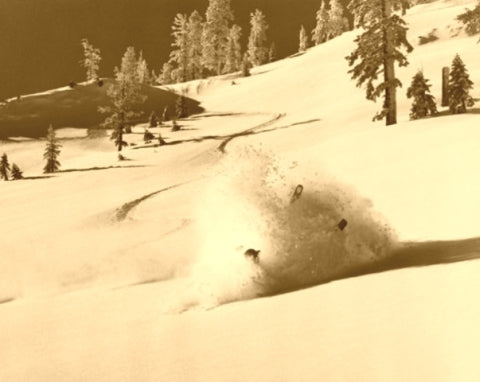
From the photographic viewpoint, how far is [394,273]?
758 cm

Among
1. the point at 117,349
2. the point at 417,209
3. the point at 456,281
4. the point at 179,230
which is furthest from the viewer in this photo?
the point at 179,230

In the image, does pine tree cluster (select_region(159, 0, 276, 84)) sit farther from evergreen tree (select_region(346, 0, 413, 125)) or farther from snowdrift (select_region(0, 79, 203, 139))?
evergreen tree (select_region(346, 0, 413, 125))

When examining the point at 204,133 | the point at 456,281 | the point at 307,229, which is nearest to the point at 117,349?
the point at 307,229

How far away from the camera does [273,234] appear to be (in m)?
8.05

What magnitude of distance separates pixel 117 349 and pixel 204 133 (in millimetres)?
37822

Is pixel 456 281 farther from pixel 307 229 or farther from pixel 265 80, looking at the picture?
pixel 265 80

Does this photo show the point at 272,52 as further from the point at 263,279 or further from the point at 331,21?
the point at 263,279

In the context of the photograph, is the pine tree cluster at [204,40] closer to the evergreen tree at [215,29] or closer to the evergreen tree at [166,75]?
the evergreen tree at [215,29]

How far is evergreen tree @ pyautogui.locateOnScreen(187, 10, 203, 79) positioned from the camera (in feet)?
311

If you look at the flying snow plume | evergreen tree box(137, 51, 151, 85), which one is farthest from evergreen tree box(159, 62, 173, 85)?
the flying snow plume

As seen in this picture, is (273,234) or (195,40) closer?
(273,234)

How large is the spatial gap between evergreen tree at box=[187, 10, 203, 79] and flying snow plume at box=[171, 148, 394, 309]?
8924 centimetres

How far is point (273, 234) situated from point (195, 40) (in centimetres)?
9207

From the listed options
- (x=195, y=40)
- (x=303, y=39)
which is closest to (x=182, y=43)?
(x=195, y=40)
